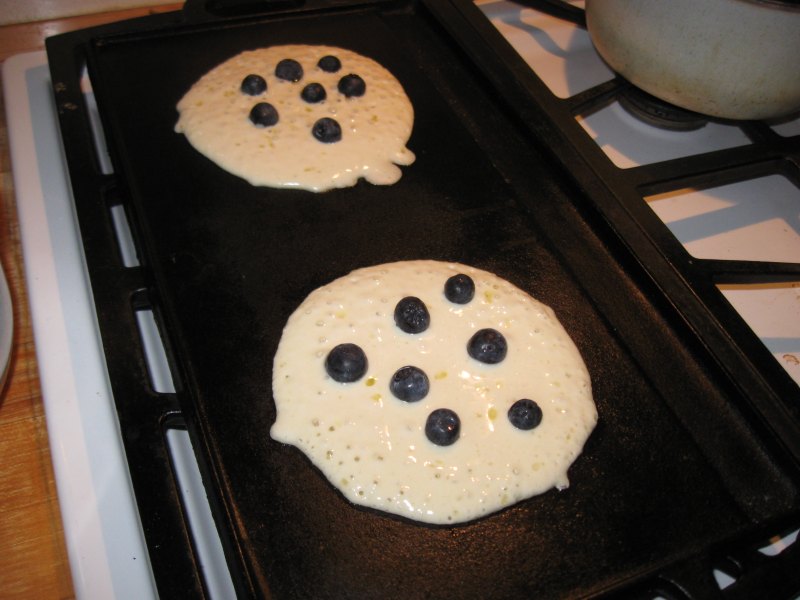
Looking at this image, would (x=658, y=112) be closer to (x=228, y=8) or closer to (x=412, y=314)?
(x=412, y=314)

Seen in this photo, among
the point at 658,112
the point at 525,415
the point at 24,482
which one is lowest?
the point at 525,415

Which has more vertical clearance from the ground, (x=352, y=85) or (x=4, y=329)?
(x=352, y=85)

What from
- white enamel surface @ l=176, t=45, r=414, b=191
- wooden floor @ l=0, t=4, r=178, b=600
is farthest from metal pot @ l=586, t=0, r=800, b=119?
wooden floor @ l=0, t=4, r=178, b=600

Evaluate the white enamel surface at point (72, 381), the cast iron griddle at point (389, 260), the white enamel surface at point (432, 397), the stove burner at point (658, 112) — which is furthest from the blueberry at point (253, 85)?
the stove burner at point (658, 112)

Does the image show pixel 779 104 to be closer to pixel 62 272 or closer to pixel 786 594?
pixel 786 594

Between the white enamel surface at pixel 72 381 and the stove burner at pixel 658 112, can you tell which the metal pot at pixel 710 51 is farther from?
the white enamel surface at pixel 72 381

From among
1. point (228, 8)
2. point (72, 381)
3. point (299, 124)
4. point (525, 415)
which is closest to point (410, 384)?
point (525, 415)

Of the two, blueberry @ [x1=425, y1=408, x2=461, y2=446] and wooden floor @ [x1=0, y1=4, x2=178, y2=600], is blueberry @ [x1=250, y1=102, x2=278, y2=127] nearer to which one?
wooden floor @ [x1=0, y1=4, x2=178, y2=600]
